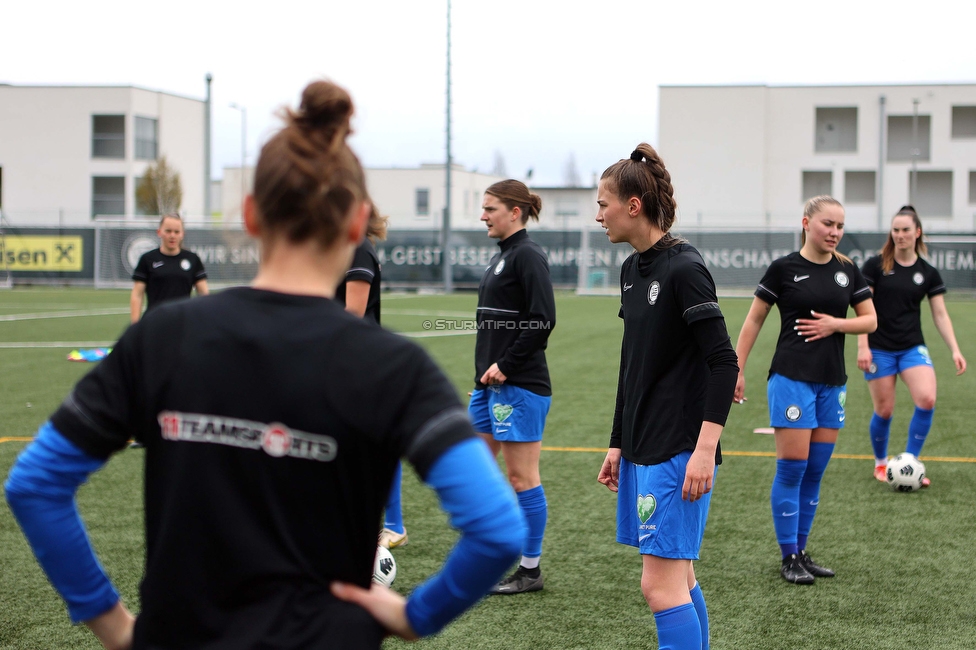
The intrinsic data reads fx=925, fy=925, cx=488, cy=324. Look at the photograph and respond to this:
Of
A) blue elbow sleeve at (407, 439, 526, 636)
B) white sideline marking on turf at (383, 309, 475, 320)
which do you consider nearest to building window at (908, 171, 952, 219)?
white sideline marking on turf at (383, 309, 475, 320)

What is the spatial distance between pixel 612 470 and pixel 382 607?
219cm

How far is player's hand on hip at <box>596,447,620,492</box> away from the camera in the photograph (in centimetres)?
357

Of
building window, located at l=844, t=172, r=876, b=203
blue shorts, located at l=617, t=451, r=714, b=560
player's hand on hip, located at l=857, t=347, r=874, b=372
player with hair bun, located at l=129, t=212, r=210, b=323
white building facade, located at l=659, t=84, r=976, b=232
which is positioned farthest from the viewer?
building window, located at l=844, t=172, r=876, b=203

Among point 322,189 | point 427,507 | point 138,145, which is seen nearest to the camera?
point 322,189

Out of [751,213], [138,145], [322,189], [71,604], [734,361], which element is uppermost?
[138,145]

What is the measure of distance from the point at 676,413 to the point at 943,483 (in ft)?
16.4

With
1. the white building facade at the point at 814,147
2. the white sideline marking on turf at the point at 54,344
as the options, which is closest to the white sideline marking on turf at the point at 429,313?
the white sideline marking on turf at the point at 54,344

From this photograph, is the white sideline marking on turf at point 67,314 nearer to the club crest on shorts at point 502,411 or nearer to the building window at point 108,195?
the club crest on shorts at point 502,411

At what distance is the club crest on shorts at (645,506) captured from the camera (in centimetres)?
320

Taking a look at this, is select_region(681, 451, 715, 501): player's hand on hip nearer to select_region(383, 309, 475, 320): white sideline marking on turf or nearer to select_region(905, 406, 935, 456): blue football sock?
select_region(905, 406, 935, 456): blue football sock

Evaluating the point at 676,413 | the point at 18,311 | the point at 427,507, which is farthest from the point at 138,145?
the point at 676,413

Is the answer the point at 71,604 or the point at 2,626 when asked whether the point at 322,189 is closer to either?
the point at 71,604

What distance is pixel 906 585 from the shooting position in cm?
490

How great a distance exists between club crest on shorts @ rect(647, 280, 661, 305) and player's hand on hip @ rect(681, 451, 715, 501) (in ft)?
1.81
